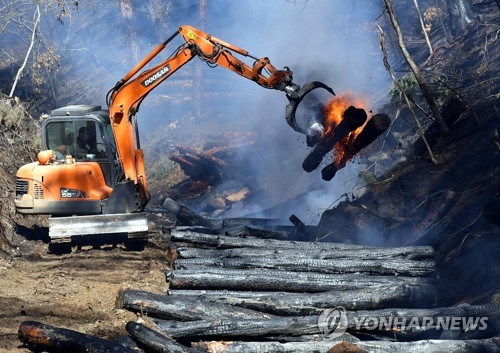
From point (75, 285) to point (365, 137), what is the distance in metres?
6.18

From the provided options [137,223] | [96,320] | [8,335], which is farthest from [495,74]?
[8,335]

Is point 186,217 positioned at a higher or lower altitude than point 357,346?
higher

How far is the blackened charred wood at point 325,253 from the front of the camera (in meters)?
10.5

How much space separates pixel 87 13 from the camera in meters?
36.9

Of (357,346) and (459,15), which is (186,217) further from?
(459,15)

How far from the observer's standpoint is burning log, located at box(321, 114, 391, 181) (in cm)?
1248

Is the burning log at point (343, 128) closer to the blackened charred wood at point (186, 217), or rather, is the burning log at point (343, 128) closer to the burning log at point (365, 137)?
the burning log at point (365, 137)

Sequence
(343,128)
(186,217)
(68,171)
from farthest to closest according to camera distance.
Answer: (186,217) → (343,128) → (68,171)

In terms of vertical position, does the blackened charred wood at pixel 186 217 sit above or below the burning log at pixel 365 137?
below

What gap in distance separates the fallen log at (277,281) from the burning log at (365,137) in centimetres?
361

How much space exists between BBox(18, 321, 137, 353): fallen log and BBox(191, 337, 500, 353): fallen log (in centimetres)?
121

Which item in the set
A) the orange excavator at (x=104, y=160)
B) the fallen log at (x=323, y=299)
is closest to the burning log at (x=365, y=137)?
the orange excavator at (x=104, y=160)

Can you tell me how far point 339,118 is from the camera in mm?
12391

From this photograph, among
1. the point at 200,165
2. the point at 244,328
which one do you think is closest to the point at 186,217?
the point at 200,165
